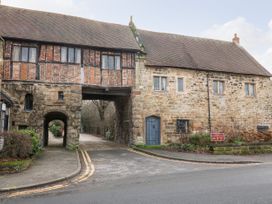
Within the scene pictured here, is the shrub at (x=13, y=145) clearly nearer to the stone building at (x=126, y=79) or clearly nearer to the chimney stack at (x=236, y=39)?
the stone building at (x=126, y=79)

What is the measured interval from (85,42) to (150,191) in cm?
1398

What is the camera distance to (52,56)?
1752 cm

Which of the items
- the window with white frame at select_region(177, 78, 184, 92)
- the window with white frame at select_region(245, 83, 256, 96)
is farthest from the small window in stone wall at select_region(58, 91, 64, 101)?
the window with white frame at select_region(245, 83, 256, 96)

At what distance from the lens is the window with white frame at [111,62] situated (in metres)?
18.8

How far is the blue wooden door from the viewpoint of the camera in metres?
19.4

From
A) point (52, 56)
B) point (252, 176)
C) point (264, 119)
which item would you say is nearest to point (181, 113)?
point (264, 119)

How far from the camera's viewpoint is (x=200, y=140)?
59.9 feet

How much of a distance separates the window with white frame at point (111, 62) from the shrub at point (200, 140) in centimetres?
736

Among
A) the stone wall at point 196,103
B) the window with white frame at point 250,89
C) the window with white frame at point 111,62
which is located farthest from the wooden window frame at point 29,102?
the window with white frame at point 250,89

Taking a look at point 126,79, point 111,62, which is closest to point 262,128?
point 126,79

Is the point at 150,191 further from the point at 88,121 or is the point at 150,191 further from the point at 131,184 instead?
the point at 88,121

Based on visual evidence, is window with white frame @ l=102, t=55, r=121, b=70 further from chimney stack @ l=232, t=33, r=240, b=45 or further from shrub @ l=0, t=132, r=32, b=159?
chimney stack @ l=232, t=33, r=240, b=45

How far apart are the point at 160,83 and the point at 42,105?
8.67 metres

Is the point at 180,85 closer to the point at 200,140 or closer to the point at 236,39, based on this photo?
the point at 200,140
